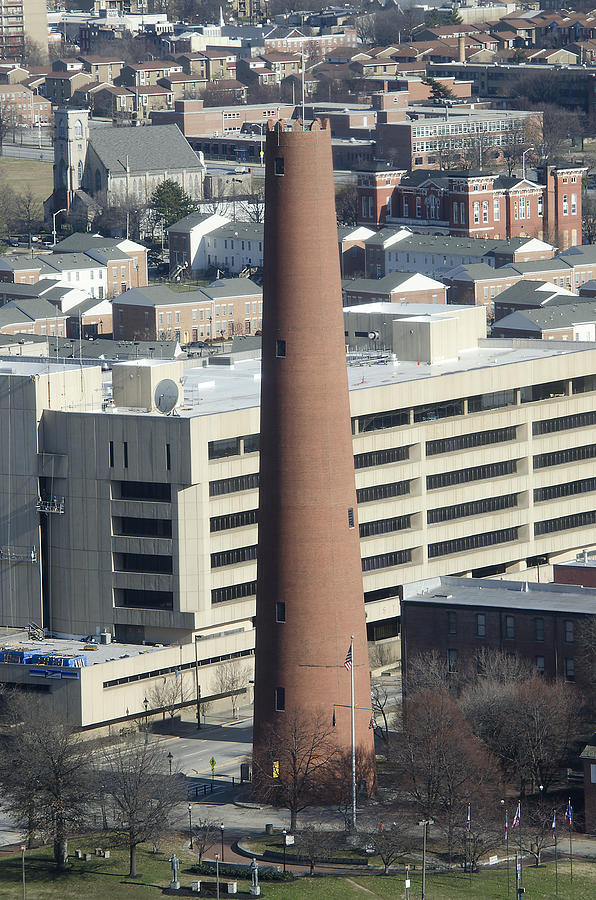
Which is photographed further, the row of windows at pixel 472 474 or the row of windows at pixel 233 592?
the row of windows at pixel 472 474

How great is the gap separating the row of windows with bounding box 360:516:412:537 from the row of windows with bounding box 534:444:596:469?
351 inches

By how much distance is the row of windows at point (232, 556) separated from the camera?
4200 inches

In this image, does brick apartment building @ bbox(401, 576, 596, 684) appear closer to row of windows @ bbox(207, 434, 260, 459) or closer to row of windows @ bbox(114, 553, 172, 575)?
row of windows @ bbox(207, 434, 260, 459)

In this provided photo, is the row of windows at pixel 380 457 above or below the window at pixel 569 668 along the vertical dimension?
above

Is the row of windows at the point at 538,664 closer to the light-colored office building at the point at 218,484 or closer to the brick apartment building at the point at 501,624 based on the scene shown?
the brick apartment building at the point at 501,624

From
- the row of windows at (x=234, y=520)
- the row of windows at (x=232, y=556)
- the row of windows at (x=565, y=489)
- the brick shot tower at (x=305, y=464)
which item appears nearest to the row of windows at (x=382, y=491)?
the row of windows at (x=234, y=520)

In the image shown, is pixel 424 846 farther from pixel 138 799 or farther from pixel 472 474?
pixel 472 474

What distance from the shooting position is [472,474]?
387 feet

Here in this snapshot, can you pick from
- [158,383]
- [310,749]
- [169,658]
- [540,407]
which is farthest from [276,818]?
[540,407]

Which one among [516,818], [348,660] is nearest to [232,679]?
[348,660]

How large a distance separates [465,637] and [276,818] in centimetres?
1298

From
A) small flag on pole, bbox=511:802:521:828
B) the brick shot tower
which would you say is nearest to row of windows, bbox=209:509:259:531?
the brick shot tower

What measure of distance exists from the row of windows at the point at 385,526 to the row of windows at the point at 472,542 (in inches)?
78.4

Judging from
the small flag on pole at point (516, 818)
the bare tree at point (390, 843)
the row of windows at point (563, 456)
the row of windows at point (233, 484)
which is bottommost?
the bare tree at point (390, 843)
